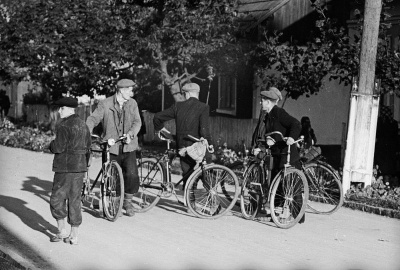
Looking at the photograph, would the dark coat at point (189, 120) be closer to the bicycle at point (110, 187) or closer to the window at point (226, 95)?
the bicycle at point (110, 187)

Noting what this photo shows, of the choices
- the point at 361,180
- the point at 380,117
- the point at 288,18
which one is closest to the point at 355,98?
the point at 361,180

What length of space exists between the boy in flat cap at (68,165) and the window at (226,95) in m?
14.1

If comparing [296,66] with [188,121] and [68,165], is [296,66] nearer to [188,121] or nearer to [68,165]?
[188,121]

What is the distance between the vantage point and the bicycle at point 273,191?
1100 centimetres

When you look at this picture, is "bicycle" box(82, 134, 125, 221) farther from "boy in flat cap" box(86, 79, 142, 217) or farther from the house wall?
the house wall

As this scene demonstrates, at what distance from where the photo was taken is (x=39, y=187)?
15000mm

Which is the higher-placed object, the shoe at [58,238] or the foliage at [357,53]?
the foliage at [357,53]

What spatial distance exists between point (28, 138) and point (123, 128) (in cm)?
1408

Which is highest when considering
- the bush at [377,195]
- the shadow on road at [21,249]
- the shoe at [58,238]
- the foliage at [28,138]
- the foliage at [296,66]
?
the foliage at [296,66]

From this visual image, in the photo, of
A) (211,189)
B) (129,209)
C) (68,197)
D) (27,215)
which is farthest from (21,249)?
(211,189)

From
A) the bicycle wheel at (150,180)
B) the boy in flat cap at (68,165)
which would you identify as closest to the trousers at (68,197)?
the boy in flat cap at (68,165)

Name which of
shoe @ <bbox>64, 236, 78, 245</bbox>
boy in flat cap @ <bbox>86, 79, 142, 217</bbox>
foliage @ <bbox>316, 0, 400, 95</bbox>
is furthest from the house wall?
shoe @ <bbox>64, 236, 78, 245</bbox>

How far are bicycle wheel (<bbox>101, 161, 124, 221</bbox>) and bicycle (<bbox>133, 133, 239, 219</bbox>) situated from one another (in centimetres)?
70

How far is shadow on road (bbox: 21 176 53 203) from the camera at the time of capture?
1400 centimetres
